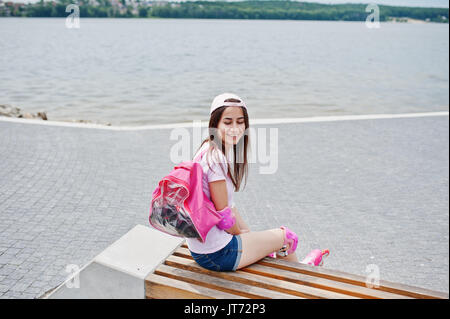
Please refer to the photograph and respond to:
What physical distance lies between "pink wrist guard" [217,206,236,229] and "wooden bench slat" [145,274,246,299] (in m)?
0.40

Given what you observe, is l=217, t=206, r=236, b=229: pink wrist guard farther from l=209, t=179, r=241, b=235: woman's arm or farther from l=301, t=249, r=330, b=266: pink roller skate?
l=301, t=249, r=330, b=266: pink roller skate

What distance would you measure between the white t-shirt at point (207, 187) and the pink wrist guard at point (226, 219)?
5 centimetres

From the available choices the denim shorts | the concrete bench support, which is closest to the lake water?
the concrete bench support

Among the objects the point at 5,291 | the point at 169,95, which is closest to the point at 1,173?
the point at 5,291

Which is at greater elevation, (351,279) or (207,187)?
(207,187)

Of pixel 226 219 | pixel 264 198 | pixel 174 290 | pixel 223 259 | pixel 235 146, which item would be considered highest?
pixel 235 146

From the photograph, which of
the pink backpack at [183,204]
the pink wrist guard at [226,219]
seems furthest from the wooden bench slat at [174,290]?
the pink wrist guard at [226,219]

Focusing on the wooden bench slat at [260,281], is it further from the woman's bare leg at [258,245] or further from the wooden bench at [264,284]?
the woman's bare leg at [258,245]

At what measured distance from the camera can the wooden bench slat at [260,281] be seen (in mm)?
2467

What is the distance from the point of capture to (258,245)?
2863 millimetres

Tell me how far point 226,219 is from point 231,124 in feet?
2.01

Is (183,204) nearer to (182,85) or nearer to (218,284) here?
(218,284)

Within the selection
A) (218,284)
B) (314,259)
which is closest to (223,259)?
(218,284)

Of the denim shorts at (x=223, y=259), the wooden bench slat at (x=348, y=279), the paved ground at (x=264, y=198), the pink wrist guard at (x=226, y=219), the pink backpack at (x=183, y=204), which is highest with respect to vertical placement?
the pink backpack at (x=183, y=204)
